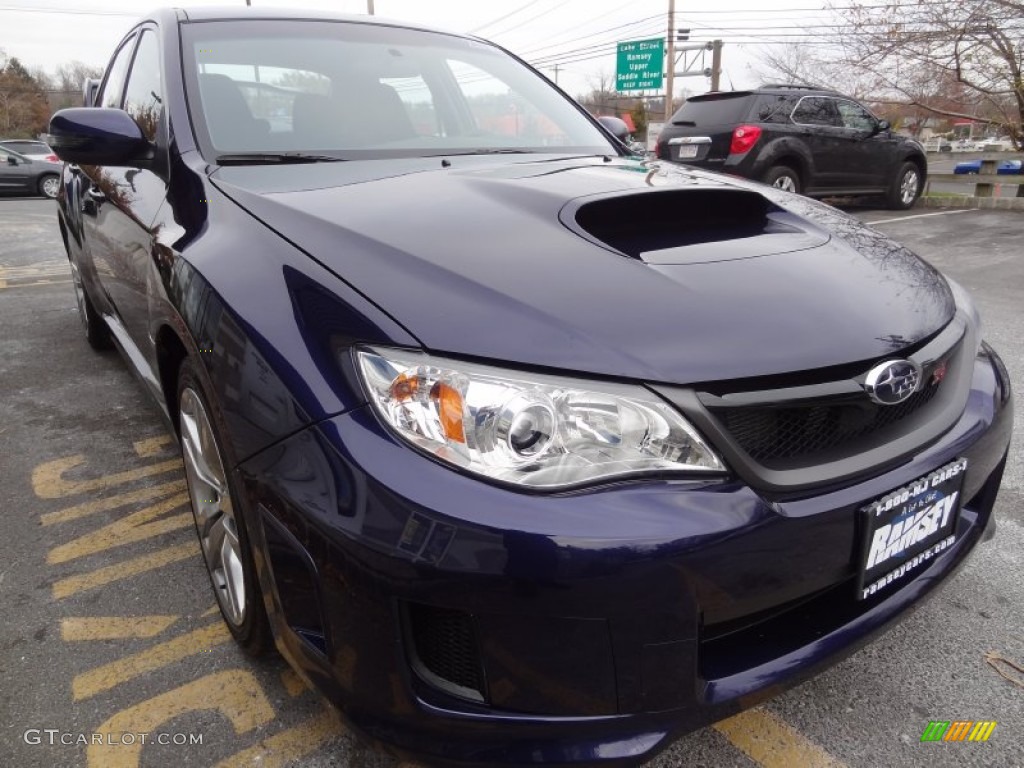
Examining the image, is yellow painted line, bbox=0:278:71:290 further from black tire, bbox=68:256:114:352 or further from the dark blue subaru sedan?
the dark blue subaru sedan

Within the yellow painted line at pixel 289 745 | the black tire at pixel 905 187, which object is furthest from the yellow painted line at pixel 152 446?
the black tire at pixel 905 187

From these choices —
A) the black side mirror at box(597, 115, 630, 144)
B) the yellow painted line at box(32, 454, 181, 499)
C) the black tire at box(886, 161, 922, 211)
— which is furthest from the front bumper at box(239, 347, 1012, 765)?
the black tire at box(886, 161, 922, 211)

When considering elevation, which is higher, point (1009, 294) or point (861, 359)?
point (861, 359)

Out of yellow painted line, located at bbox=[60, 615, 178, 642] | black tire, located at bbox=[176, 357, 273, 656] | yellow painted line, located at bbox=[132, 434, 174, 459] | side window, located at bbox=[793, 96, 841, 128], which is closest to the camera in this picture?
black tire, located at bbox=[176, 357, 273, 656]

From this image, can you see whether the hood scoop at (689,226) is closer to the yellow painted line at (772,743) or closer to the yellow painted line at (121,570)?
the yellow painted line at (772,743)

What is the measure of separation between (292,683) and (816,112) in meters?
10.0

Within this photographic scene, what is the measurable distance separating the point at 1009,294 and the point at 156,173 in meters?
5.87

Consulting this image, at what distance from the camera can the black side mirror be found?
3.08 meters

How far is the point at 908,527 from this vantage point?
1.38 metres

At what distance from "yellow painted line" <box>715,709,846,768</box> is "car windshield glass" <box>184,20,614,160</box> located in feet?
5.70

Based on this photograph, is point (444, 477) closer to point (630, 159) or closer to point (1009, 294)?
point (630, 159)

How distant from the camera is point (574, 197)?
1.74m

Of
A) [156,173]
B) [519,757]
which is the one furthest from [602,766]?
[156,173]

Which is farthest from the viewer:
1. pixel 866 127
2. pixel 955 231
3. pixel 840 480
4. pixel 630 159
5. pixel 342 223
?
pixel 866 127
